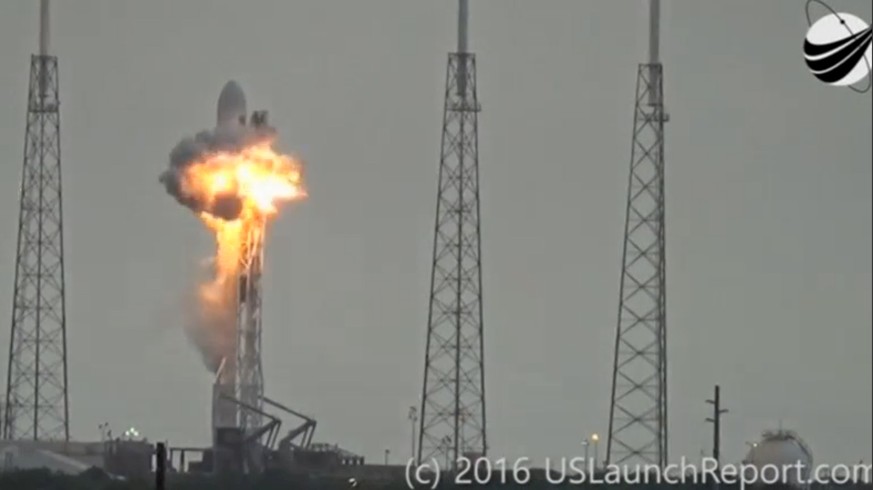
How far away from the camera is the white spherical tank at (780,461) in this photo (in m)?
134

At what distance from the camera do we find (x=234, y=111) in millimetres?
163500

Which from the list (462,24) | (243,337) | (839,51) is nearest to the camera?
Answer: (839,51)

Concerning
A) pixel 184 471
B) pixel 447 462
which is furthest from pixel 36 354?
pixel 447 462

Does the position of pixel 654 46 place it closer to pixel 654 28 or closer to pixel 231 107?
pixel 654 28

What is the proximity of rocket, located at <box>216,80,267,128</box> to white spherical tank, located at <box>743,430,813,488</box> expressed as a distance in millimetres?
34274

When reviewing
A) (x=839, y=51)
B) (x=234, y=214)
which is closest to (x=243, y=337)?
(x=234, y=214)

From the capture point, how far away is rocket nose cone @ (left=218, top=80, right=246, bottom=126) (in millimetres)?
163375

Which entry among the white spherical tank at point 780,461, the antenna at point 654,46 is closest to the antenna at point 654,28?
the antenna at point 654,46

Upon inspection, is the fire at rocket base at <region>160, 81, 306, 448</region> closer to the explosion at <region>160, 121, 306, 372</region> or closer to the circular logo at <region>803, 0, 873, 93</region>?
the explosion at <region>160, 121, 306, 372</region>

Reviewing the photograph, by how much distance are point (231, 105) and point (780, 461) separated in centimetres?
3849

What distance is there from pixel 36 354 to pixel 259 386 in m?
16.2

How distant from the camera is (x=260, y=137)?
6393 inches

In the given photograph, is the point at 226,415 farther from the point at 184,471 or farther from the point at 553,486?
the point at 553,486

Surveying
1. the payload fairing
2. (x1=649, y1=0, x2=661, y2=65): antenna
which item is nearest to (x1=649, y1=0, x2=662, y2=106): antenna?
(x1=649, y1=0, x2=661, y2=65): antenna
